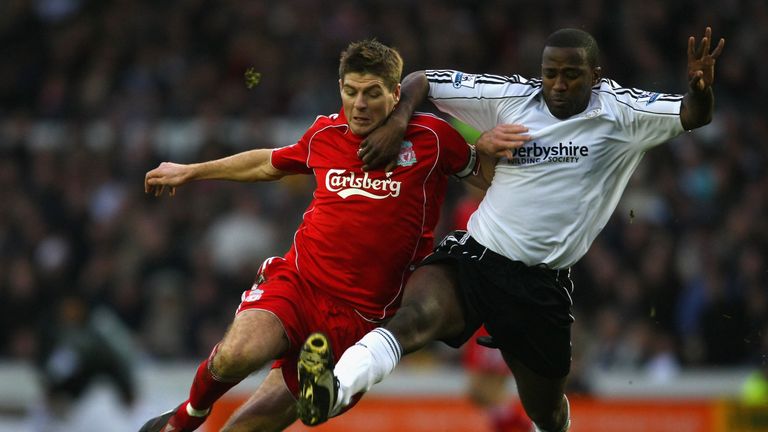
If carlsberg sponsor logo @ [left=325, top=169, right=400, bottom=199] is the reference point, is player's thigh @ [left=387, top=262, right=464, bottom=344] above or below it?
below

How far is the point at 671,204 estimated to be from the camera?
12719mm

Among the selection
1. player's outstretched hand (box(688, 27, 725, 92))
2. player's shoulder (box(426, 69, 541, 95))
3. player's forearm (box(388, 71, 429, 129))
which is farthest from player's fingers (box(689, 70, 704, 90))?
player's forearm (box(388, 71, 429, 129))

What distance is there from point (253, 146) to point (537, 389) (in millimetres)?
7085

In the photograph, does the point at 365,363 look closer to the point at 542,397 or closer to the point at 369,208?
the point at 369,208

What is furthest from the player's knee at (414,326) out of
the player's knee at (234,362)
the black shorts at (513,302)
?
the player's knee at (234,362)

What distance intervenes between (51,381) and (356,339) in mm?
5347

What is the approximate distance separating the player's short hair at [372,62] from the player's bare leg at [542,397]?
1.61m

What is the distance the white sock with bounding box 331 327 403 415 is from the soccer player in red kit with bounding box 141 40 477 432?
0.44m

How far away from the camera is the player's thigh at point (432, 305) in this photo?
19.9 ft

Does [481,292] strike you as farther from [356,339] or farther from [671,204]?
[671,204]

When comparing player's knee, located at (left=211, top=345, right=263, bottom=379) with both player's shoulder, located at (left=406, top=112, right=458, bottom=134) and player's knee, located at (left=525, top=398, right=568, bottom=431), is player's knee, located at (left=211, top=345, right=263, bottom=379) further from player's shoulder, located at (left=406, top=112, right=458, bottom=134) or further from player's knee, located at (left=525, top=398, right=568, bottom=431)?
player's knee, located at (left=525, top=398, right=568, bottom=431)

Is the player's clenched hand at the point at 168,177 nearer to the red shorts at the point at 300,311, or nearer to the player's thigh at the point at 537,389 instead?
the red shorts at the point at 300,311

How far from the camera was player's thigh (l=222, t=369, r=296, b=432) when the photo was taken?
21.9ft

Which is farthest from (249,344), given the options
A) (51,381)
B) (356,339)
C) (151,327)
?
(151,327)
